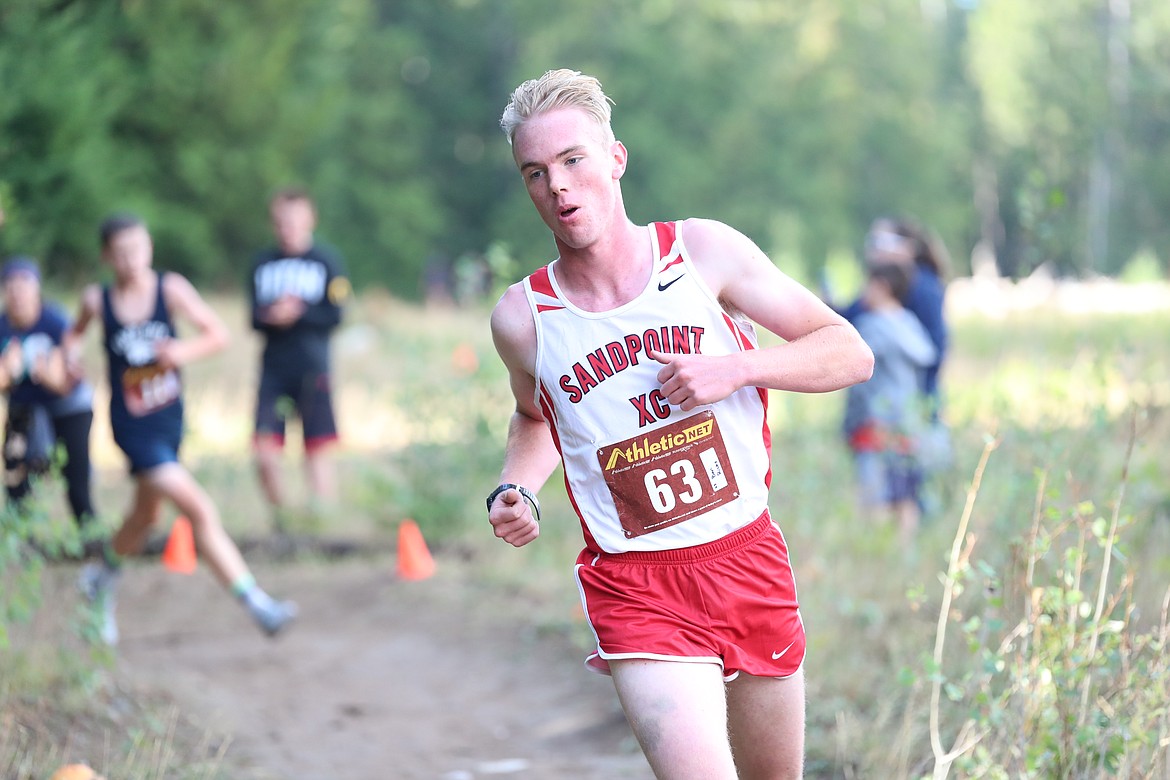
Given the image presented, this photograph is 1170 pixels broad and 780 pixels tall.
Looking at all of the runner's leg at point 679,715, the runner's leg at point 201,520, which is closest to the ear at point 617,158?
the runner's leg at point 679,715

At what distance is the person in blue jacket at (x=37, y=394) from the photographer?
23.7 ft

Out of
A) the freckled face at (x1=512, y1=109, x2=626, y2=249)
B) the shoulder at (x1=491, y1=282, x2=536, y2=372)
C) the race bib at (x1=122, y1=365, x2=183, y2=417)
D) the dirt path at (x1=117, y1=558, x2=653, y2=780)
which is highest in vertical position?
the race bib at (x1=122, y1=365, x2=183, y2=417)

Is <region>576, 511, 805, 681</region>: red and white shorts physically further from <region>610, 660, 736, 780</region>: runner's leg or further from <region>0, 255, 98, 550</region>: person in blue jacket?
<region>0, 255, 98, 550</region>: person in blue jacket

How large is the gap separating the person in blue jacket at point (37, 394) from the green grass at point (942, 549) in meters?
0.72

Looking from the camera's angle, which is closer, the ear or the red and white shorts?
the red and white shorts

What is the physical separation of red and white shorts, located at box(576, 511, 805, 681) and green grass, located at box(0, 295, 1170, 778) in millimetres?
626

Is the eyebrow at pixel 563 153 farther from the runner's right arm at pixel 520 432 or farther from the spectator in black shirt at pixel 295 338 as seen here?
the spectator in black shirt at pixel 295 338

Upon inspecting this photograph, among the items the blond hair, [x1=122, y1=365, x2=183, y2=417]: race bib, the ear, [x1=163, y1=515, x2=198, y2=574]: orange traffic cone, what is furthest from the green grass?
the blond hair

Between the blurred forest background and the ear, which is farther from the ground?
the blurred forest background

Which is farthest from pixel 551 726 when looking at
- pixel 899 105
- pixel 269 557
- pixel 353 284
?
pixel 899 105

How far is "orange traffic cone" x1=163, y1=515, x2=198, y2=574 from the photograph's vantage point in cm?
810

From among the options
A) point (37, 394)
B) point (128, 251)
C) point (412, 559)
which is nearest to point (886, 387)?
point (412, 559)

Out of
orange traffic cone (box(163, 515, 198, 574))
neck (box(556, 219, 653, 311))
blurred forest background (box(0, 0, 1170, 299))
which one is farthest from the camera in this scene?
blurred forest background (box(0, 0, 1170, 299))

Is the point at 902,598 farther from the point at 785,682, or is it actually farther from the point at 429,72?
the point at 429,72
